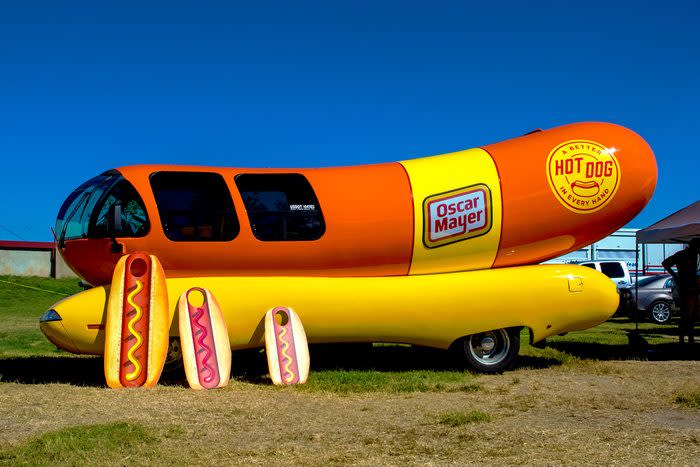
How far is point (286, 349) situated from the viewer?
8641 mm

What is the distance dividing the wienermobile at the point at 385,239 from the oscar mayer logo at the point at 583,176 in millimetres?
16

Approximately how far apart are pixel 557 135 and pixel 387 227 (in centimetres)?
271

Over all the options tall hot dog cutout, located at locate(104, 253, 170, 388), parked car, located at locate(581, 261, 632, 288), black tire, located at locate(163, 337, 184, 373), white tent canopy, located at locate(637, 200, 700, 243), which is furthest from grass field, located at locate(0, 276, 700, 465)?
parked car, located at locate(581, 261, 632, 288)

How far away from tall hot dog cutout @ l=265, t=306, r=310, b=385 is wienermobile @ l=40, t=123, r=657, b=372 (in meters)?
0.17

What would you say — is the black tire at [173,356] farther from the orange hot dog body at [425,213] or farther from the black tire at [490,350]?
the black tire at [490,350]

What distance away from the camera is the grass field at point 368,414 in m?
5.34

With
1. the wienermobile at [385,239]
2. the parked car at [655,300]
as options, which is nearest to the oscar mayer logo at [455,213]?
the wienermobile at [385,239]

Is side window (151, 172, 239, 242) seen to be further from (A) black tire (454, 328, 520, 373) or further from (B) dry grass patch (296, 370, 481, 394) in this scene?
(A) black tire (454, 328, 520, 373)

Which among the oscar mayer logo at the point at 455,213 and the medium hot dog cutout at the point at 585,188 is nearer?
the oscar mayer logo at the point at 455,213

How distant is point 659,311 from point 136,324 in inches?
619

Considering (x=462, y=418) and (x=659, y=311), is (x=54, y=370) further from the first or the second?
(x=659, y=311)

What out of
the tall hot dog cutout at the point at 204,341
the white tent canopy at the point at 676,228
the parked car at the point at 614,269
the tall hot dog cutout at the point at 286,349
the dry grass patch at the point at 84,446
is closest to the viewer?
the dry grass patch at the point at 84,446

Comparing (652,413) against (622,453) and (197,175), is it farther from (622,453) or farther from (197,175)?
(197,175)

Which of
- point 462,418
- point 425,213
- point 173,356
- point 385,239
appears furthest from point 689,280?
point 173,356
